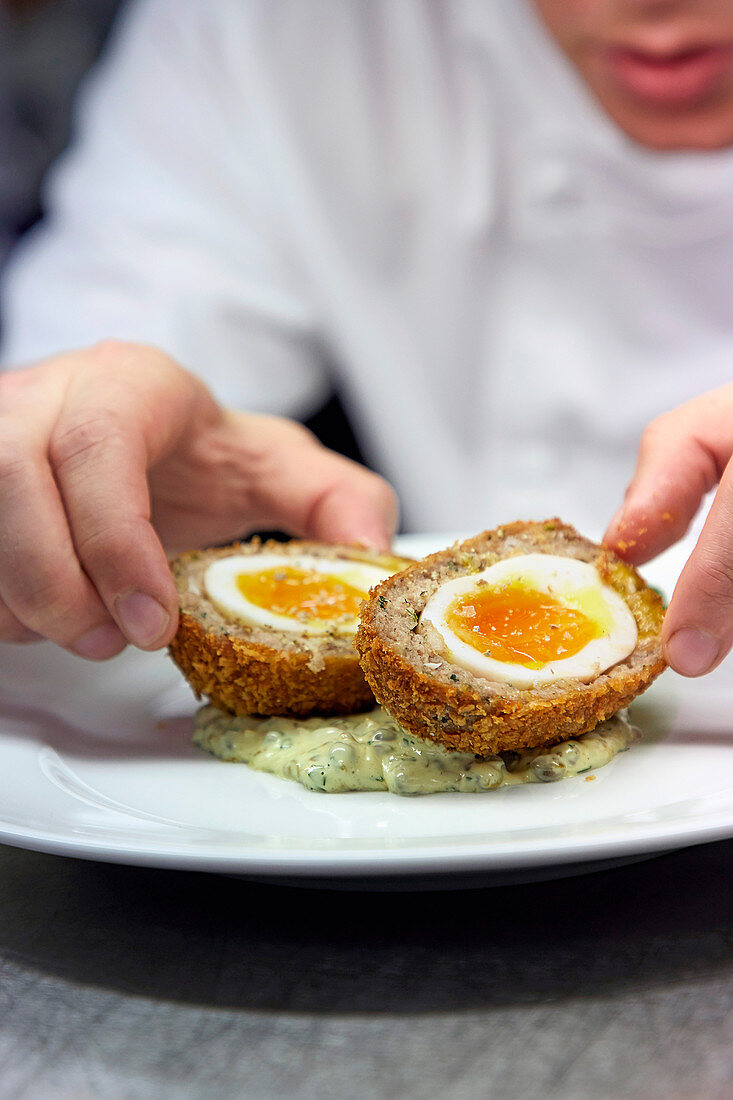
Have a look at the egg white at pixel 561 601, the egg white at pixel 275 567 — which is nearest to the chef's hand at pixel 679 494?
the egg white at pixel 561 601

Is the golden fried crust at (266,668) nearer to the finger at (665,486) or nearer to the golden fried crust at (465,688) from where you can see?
the golden fried crust at (465,688)

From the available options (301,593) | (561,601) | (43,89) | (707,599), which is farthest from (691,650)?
(43,89)

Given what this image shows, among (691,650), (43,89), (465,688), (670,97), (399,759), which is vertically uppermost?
(670,97)

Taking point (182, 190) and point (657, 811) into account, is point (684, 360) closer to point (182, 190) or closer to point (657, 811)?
point (182, 190)

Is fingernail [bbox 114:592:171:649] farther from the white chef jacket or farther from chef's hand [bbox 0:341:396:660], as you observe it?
the white chef jacket

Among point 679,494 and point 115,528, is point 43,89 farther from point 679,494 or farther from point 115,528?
point 679,494

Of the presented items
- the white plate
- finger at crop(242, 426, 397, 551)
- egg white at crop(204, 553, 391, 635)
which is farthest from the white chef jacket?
the white plate
